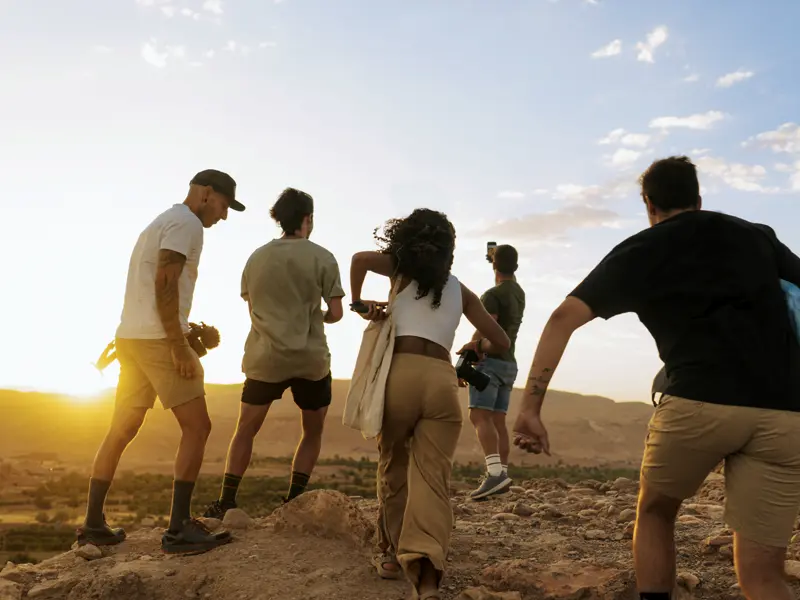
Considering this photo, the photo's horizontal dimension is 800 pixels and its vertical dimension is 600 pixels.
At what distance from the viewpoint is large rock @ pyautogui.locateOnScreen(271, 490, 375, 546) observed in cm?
491

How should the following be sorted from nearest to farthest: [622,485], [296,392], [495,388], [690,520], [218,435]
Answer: [296,392]
[690,520]
[495,388]
[622,485]
[218,435]

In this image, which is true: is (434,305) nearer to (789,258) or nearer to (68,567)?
(789,258)

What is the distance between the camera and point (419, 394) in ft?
12.7

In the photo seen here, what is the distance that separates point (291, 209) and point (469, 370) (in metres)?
2.02

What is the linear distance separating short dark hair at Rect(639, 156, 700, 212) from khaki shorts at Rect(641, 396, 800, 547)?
0.83 m

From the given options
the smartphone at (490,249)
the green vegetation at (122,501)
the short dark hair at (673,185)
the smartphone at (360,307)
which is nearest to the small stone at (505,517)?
the smartphone at (490,249)

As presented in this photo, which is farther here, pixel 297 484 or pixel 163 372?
pixel 297 484

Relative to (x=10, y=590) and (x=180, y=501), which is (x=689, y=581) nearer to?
(x=180, y=501)

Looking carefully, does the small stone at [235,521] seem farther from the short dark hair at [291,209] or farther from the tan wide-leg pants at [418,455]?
the short dark hair at [291,209]

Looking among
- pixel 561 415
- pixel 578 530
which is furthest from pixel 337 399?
pixel 578 530

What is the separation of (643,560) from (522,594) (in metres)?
1.20

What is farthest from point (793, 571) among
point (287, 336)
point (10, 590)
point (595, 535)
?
point (10, 590)

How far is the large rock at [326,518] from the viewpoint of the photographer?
4.91 metres

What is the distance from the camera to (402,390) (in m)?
3.87
